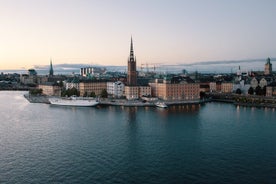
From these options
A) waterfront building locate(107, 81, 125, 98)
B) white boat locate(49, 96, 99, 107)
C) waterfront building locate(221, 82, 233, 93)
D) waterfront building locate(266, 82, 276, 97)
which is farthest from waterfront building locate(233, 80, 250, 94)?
white boat locate(49, 96, 99, 107)

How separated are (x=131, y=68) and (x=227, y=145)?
22.9 metres

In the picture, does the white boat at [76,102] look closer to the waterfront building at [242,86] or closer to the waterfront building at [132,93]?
the waterfront building at [132,93]

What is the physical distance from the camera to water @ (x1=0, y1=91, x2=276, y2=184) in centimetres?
893

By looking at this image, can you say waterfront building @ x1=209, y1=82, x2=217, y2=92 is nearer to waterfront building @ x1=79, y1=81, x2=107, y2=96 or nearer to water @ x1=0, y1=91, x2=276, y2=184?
waterfront building @ x1=79, y1=81, x2=107, y2=96

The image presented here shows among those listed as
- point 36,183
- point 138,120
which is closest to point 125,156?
point 36,183

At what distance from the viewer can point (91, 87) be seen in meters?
34.3

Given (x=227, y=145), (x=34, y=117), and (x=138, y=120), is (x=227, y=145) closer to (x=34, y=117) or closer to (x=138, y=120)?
(x=138, y=120)

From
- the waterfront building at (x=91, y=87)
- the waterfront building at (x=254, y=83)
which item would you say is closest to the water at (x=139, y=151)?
the waterfront building at (x=91, y=87)

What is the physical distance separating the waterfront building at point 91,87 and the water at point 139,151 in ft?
52.0

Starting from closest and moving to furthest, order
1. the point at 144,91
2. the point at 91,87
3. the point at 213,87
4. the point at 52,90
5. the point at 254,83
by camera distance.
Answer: the point at 144,91, the point at 254,83, the point at 91,87, the point at 52,90, the point at 213,87

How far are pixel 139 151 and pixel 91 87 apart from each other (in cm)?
2360

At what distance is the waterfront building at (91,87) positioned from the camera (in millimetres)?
33737

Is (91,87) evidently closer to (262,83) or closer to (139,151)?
(262,83)

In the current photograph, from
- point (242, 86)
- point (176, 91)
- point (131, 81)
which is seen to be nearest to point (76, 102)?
point (131, 81)
